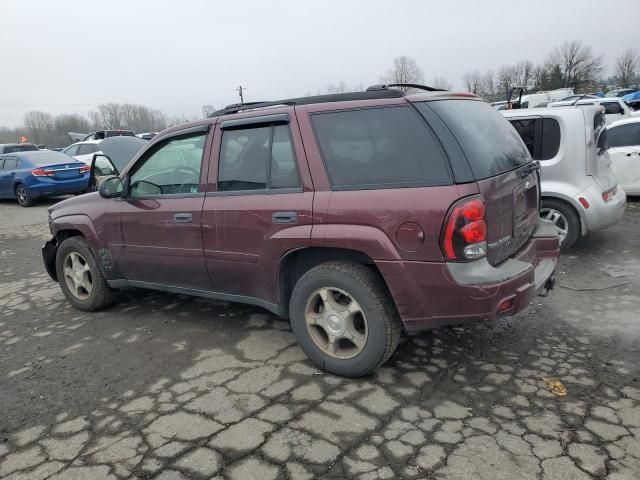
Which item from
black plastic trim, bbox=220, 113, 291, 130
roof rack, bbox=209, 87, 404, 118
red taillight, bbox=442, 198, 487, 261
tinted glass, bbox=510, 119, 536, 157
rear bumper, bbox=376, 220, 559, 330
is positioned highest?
roof rack, bbox=209, 87, 404, 118

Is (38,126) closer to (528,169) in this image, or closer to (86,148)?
(86,148)

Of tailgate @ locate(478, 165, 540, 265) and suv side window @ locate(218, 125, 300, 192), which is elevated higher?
suv side window @ locate(218, 125, 300, 192)

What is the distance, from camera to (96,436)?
280cm

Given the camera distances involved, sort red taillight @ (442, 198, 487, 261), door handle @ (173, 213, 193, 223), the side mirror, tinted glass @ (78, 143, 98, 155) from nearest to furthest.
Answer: red taillight @ (442, 198, 487, 261) < door handle @ (173, 213, 193, 223) < the side mirror < tinted glass @ (78, 143, 98, 155)

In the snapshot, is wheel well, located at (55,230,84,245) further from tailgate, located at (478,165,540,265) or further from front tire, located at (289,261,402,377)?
tailgate, located at (478,165,540,265)

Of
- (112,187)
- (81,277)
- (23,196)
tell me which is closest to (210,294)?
(112,187)

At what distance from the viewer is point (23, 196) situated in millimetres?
13039

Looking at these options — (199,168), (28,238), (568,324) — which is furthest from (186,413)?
(28,238)

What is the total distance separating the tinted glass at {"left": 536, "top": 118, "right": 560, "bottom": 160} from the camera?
5656 mm

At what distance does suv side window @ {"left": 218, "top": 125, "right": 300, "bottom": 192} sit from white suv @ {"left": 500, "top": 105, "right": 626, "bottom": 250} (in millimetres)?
3626

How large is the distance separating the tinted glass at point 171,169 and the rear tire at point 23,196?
10.4m

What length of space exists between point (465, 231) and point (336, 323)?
1.04m

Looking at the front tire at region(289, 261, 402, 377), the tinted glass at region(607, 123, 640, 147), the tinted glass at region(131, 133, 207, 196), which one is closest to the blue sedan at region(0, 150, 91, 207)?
the tinted glass at region(131, 133, 207, 196)

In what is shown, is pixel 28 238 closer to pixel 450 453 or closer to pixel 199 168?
pixel 199 168
